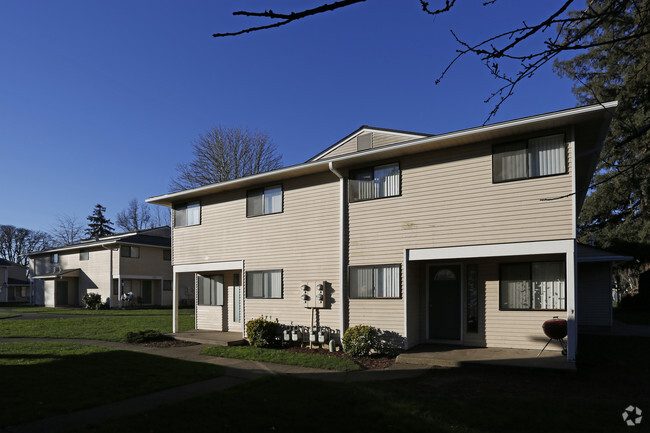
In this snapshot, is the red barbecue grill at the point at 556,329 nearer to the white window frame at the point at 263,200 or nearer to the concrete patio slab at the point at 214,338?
the white window frame at the point at 263,200

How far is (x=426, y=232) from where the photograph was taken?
10.8m

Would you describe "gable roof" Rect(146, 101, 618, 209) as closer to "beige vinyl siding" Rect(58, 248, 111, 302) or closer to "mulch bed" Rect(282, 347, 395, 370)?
"mulch bed" Rect(282, 347, 395, 370)

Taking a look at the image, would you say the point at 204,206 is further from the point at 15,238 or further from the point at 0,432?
the point at 15,238

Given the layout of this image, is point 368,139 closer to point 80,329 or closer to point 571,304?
point 571,304

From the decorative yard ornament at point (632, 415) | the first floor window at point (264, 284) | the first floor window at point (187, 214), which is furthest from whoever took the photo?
the first floor window at point (187, 214)

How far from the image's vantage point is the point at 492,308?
35.5 ft

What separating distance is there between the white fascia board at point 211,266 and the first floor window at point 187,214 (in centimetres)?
153

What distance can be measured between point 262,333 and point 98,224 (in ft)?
174

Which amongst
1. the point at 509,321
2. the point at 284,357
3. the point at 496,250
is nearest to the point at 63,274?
the point at 284,357

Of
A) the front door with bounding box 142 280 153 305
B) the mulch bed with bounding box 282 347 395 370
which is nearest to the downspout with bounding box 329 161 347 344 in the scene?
the mulch bed with bounding box 282 347 395 370

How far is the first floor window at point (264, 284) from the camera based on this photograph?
13.3 metres

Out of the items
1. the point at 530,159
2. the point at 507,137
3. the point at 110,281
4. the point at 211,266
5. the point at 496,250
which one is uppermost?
the point at 507,137

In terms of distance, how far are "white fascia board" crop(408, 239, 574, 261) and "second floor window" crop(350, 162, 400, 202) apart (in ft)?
5.84

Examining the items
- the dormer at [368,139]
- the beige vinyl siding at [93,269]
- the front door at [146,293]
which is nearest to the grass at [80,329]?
the dormer at [368,139]
